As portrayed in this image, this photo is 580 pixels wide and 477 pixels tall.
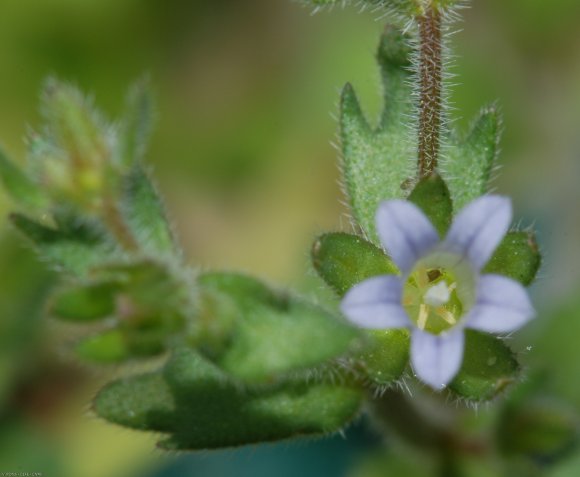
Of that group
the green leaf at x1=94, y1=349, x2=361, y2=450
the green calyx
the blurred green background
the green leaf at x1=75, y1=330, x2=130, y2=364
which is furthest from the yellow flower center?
the blurred green background

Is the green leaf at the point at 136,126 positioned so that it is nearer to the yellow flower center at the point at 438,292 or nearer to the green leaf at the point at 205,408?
the green leaf at the point at 205,408

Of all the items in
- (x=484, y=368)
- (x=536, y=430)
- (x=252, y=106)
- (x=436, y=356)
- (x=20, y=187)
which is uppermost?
(x=252, y=106)

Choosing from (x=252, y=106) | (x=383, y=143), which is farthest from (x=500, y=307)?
(x=252, y=106)

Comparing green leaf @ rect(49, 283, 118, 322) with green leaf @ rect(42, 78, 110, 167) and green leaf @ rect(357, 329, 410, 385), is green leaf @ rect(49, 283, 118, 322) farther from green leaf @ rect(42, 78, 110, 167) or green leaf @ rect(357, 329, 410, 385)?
green leaf @ rect(42, 78, 110, 167)

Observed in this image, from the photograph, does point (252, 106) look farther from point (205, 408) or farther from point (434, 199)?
point (434, 199)

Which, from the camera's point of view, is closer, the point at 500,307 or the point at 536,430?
the point at 500,307

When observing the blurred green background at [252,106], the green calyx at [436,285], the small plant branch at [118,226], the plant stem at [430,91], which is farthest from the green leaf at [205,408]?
the blurred green background at [252,106]

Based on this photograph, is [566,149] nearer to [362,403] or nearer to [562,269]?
[562,269]
